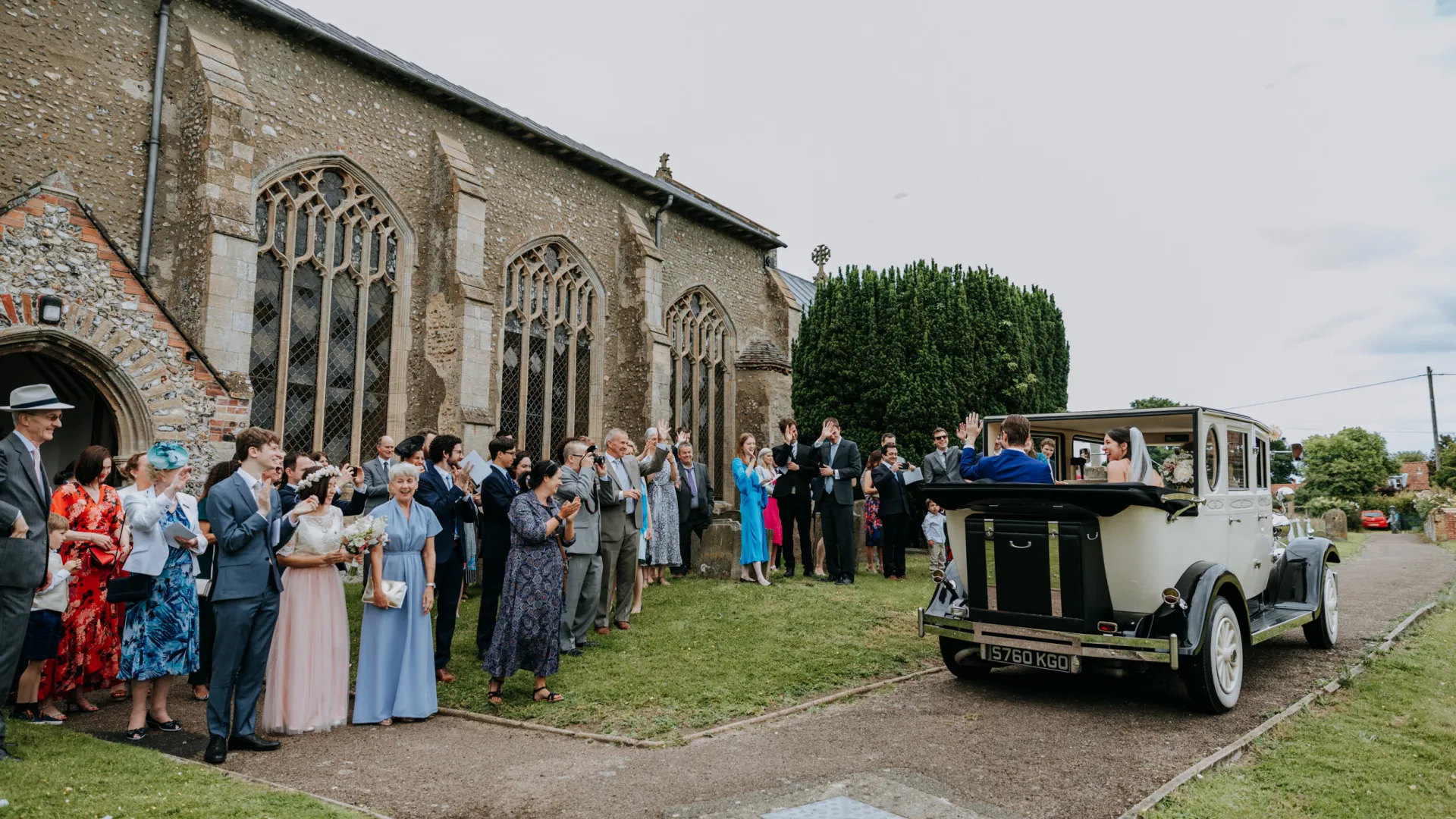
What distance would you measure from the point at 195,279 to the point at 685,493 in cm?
753

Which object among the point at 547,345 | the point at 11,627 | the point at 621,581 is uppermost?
the point at 547,345

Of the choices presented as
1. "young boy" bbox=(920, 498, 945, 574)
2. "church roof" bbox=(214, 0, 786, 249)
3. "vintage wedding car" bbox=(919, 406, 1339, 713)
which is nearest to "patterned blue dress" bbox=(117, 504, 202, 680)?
"vintage wedding car" bbox=(919, 406, 1339, 713)

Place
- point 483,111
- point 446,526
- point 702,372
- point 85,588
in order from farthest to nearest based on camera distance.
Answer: point 702,372
point 483,111
point 446,526
point 85,588

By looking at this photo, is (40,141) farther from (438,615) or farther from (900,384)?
(900,384)

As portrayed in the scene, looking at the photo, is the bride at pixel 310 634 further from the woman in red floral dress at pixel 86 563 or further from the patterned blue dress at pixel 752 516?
the patterned blue dress at pixel 752 516

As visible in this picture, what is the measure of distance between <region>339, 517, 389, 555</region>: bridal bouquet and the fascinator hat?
1.19m

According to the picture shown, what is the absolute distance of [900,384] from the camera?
1892 centimetres

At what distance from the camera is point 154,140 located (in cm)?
1169

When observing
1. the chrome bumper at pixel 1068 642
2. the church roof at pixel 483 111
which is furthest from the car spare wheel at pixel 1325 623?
the church roof at pixel 483 111

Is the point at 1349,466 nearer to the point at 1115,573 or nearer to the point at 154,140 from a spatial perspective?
the point at 1115,573

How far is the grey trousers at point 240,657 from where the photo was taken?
→ 495 centimetres

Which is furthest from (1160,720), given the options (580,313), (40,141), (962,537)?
(580,313)

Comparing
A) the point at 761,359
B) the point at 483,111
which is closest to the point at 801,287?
the point at 761,359

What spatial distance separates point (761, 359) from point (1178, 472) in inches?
696
